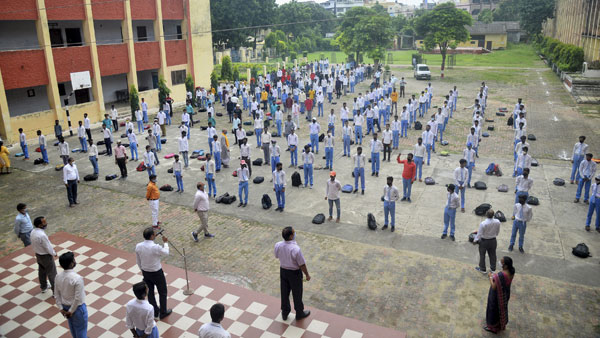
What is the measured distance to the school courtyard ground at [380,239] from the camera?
790cm

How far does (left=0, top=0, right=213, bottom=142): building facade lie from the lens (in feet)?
69.3

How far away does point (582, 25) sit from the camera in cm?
4056

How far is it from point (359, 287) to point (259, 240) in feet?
10.4

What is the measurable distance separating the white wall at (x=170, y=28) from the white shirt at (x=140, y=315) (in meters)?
28.0

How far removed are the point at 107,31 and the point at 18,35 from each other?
5.43 meters

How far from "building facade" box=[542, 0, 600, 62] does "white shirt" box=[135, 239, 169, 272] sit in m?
38.6

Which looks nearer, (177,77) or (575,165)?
(575,165)

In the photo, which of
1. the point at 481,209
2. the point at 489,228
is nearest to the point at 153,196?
the point at 489,228

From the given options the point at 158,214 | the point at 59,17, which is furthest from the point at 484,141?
the point at 59,17

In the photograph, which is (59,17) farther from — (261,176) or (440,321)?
(440,321)

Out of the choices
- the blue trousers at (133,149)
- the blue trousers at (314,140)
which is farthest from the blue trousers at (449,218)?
the blue trousers at (133,149)

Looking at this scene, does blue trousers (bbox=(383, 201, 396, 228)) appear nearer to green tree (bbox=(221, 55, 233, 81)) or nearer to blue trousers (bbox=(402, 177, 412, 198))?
blue trousers (bbox=(402, 177, 412, 198))

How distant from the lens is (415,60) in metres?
49.8

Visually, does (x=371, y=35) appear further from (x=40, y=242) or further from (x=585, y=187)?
(x=40, y=242)
